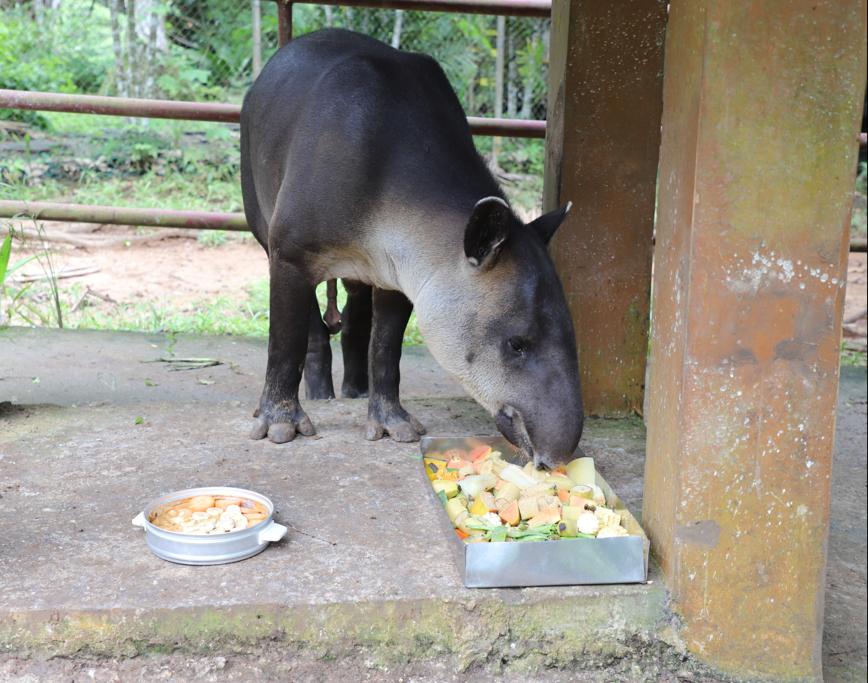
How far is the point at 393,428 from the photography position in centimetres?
409

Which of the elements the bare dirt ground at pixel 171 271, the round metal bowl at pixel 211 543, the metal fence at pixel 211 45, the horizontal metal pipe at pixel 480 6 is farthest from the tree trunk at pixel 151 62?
the round metal bowl at pixel 211 543

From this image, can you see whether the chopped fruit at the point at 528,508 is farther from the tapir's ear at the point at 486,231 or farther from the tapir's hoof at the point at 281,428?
the tapir's hoof at the point at 281,428

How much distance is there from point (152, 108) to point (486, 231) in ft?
11.5

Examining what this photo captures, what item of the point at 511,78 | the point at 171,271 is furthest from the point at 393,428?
the point at 511,78

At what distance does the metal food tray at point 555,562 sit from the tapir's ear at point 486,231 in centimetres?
102

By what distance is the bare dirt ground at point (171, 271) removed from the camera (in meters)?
8.67

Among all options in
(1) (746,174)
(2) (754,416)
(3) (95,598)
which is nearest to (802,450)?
(2) (754,416)

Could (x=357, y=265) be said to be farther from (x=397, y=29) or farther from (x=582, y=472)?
(x=397, y=29)

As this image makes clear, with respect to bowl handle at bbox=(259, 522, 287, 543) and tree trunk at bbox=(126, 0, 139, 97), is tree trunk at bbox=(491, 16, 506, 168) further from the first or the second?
bowl handle at bbox=(259, 522, 287, 543)

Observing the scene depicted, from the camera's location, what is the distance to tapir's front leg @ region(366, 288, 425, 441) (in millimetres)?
4113

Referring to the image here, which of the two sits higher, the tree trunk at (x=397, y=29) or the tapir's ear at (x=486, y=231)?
the tree trunk at (x=397, y=29)

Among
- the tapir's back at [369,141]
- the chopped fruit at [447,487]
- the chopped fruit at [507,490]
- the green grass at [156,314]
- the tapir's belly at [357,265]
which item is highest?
the tapir's back at [369,141]

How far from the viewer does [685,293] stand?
2.66 m

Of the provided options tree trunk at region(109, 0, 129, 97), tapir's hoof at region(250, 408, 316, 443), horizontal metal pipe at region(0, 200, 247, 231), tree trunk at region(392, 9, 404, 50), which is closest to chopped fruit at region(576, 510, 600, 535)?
tapir's hoof at region(250, 408, 316, 443)
